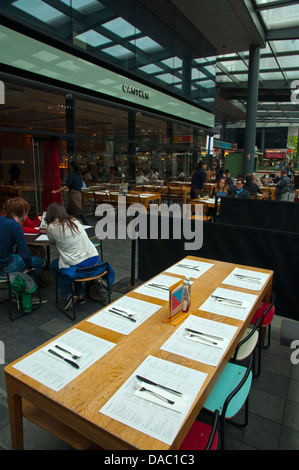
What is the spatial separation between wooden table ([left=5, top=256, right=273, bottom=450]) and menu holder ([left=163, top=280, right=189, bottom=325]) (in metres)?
0.06

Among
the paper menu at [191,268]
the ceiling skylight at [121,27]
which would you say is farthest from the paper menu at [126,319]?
the ceiling skylight at [121,27]

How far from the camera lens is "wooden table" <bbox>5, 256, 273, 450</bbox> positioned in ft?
4.01

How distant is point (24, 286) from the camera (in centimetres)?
354

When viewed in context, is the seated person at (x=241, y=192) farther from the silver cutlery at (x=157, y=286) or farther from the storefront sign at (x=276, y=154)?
the storefront sign at (x=276, y=154)

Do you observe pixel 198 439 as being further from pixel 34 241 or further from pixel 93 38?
pixel 93 38

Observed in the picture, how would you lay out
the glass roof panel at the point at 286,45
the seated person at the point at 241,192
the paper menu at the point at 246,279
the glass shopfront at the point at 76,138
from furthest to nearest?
the glass roof panel at the point at 286,45 → the glass shopfront at the point at 76,138 → the seated person at the point at 241,192 → the paper menu at the point at 246,279

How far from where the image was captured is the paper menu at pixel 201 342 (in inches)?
66.3

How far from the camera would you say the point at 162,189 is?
11.6 meters

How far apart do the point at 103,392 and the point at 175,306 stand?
0.80 meters

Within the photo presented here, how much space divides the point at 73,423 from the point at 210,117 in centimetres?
1719

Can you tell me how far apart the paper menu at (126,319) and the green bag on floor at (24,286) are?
1.75 metres

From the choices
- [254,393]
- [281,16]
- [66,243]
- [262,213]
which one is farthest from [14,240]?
[281,16]

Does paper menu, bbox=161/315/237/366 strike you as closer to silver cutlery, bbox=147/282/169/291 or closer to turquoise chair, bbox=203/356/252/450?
turquoise chair, bbox=203/356/252/450

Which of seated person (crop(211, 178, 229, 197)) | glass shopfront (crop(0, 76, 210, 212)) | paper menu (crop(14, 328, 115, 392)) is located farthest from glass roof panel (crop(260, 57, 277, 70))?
paper menu (crop(14, 328, 115, 392))
